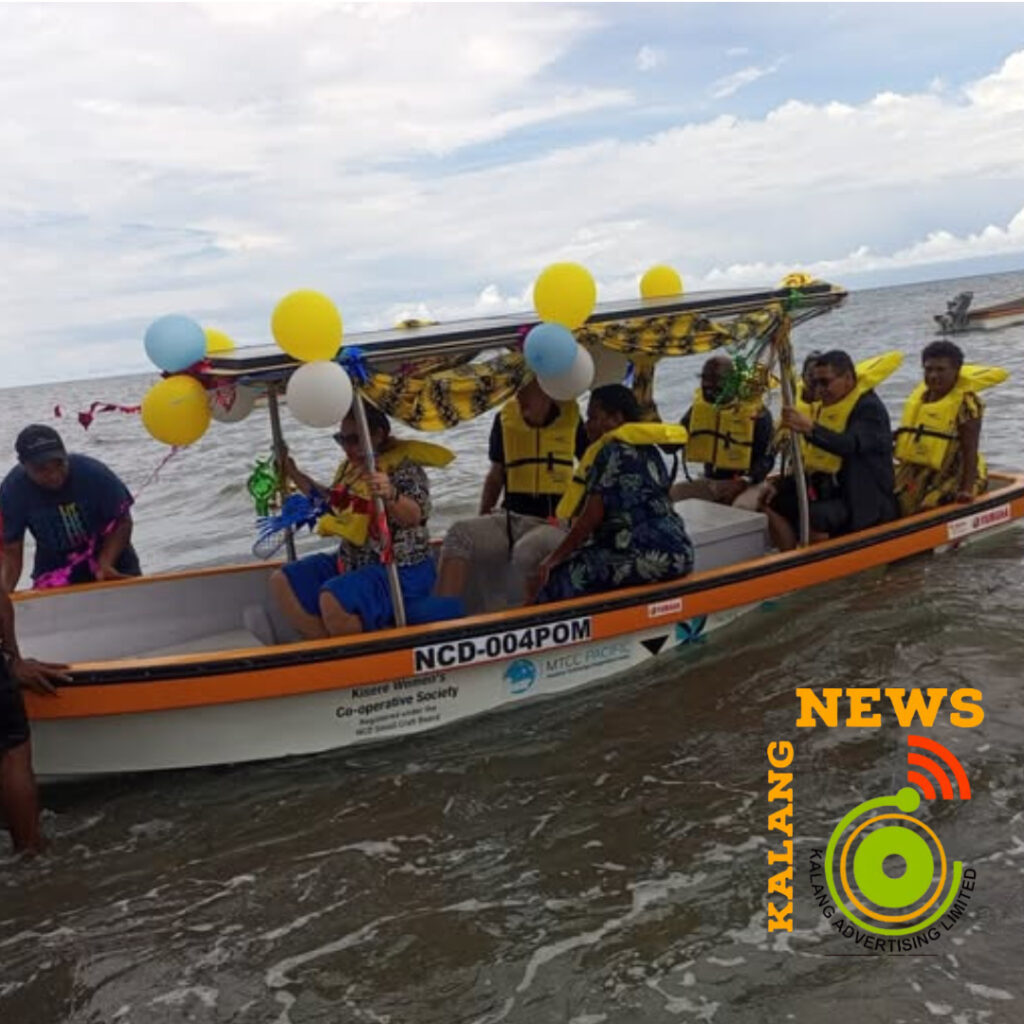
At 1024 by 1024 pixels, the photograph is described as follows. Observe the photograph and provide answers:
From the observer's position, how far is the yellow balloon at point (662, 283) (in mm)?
6777

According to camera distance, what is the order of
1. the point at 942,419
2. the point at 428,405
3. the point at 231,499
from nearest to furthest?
the point at 428,405 → the point at 942,419 → the point at 231,499

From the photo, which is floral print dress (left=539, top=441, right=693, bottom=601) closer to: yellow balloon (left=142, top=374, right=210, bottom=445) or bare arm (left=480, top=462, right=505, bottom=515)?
bare arm (left=480, top=462, right=505, bottom=515)

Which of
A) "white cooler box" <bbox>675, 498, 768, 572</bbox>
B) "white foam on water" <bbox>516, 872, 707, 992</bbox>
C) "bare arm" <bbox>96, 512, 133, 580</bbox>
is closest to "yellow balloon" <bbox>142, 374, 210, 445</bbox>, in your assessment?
"bare arm" <bbox>96, 512, 133, 580</bbox>

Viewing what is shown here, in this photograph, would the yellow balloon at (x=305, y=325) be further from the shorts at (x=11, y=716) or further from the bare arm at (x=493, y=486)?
the bare arm at (x=493, y=486)

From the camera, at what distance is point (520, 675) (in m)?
5.26

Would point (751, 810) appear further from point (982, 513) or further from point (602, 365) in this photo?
point (982, 513)

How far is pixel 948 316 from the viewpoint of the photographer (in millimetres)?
31156

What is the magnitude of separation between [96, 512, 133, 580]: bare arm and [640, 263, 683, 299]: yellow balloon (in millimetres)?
3522

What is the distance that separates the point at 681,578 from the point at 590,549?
542mm

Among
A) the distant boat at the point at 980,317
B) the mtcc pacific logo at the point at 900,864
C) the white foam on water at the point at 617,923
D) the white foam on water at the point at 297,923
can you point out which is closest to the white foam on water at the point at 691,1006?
the white foam on water at the point at 617,923

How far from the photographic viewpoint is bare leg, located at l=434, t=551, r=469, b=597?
5586mm

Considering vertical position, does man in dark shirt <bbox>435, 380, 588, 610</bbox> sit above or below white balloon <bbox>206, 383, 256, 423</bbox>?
below

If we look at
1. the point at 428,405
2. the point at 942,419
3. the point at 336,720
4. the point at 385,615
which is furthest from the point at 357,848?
the point at 942,419

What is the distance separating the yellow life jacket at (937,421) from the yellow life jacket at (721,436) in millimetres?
1003
